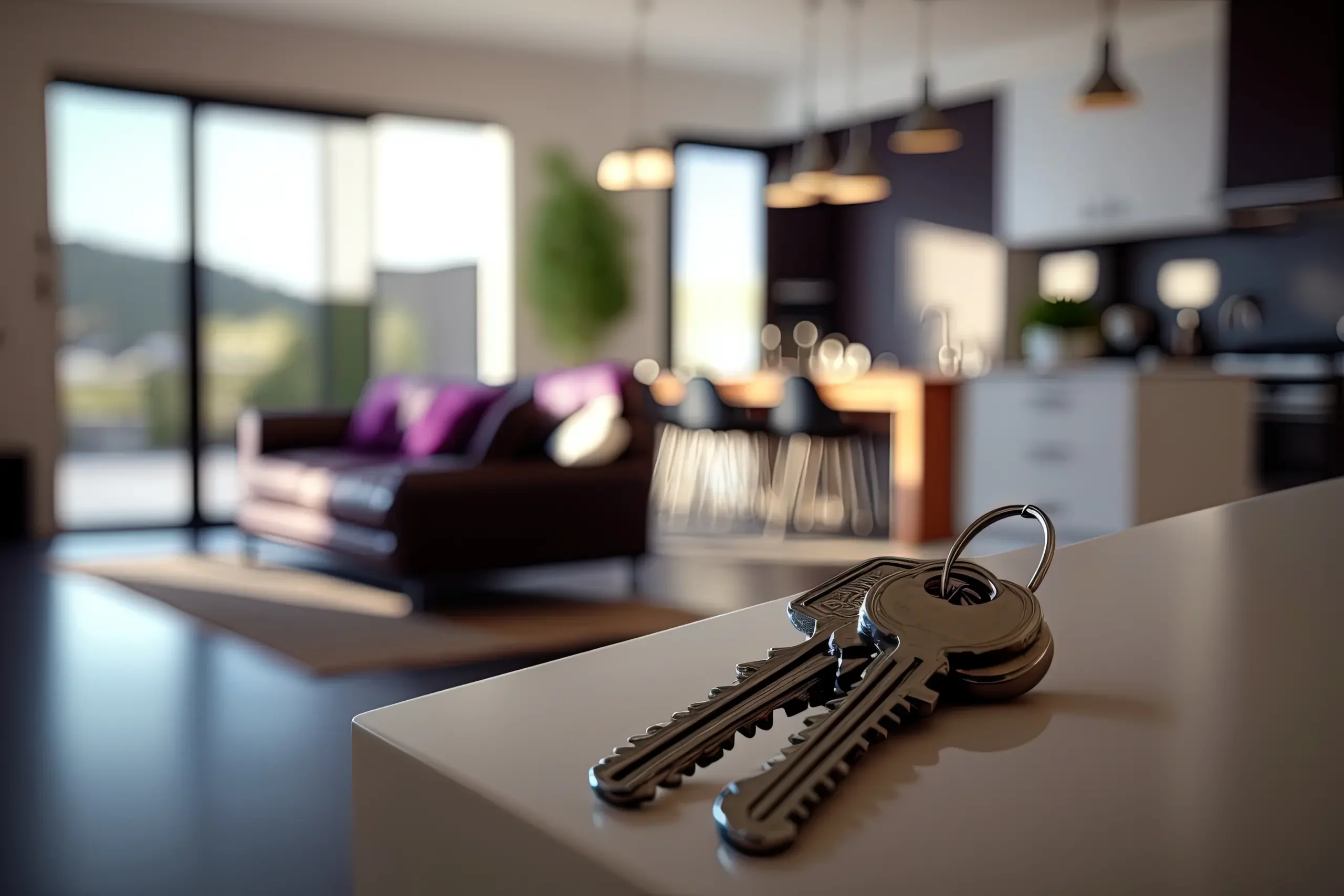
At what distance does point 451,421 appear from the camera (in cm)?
539

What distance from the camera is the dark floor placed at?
7.11ft

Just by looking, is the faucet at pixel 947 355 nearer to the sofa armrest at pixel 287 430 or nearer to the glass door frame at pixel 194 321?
the sofa armrest at pixel 287 430

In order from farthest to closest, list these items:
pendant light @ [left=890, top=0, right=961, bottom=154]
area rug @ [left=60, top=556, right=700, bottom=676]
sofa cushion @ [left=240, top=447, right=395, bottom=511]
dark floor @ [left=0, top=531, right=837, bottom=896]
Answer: pendant light @ [left=890, top=0, right=961, bottom=154] → sofa cushion @ [left=240, top=447, right=395, bottom=511] → area rug @ [left=60, top=556, right=700, bottom=676] → dark floor @ [left=0, top=531, right=837, bottom=896]

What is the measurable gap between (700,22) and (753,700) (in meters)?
7.44

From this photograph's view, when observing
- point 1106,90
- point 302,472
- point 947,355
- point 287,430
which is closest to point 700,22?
point 947,355

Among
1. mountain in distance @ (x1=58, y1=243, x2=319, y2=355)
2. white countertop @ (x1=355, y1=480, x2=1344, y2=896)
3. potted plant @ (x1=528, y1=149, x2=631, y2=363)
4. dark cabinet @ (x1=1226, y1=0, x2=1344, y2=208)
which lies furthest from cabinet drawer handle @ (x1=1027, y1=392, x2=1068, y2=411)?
white countertop @ (x1=355, y1=480, x2=1344, y2=896)

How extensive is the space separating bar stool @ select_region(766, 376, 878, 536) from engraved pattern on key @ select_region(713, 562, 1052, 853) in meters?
5.83

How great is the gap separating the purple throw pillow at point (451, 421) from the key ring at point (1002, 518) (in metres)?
4.83

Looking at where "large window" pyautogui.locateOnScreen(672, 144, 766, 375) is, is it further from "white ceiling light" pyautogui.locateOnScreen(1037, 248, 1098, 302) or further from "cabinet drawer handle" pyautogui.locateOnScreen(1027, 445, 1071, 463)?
"cabinet drawer handle" pyautogui.locateOnScreen(1027, 445, 1071, 463)

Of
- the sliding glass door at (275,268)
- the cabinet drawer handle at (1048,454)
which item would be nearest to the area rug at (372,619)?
the sliding glass door at (275,268)

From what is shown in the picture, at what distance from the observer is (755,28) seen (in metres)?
7.64

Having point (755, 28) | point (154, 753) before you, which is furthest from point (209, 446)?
point (154, 753)

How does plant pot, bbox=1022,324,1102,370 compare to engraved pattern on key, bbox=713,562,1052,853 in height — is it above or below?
above

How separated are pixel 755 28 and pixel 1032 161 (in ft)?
6.13
